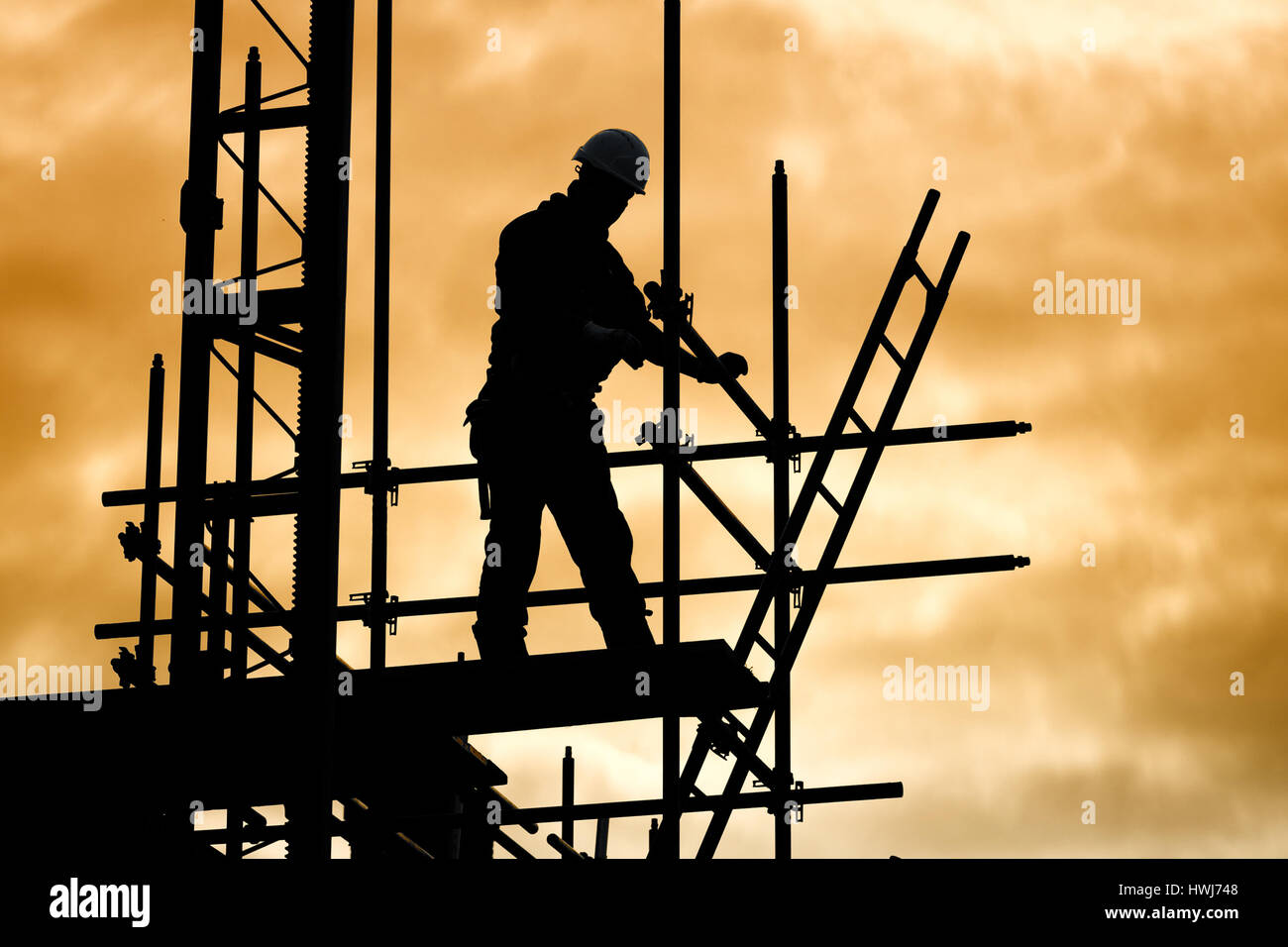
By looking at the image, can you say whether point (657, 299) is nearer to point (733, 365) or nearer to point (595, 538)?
point (733, 365)

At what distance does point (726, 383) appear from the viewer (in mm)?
9070

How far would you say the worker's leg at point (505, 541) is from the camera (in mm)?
7707

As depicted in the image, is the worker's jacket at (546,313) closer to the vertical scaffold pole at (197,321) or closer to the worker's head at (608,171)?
the worker's head at (608,171)

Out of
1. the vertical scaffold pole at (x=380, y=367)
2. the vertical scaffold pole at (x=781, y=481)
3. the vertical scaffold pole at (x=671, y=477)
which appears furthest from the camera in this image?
the vertical scaffold pole at (x=380, y=367)

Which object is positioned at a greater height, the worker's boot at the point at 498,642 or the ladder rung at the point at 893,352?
the ladder rung at the point at 893,352

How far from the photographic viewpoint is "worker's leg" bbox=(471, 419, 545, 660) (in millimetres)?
7707

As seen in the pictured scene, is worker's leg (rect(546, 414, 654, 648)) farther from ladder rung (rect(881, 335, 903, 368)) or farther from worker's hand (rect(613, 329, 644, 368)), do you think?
ladder rung (rect(881, 335, 903, 368))

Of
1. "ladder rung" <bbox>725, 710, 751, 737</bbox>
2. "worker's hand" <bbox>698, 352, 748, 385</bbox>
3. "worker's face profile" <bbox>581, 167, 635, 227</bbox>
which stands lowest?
"ladder rung" <bbox>725, 710, 751, 737</bbox>

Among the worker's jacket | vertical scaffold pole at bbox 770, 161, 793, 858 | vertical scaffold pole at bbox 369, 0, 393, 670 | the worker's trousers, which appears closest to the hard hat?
the worker's jacket

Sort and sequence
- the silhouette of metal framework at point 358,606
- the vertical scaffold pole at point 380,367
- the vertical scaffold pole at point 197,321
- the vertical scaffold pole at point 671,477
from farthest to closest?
the vertical scaffold pole at point 380,367
the vertical scaffold pole at point 197,321
the vertical scaffold pole at point 671,477
the silhouette of metal framework at point 358,606

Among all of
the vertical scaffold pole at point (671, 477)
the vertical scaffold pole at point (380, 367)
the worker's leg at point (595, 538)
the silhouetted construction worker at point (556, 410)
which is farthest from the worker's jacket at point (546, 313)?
the vertical scaffold pole at point (380, 367)
